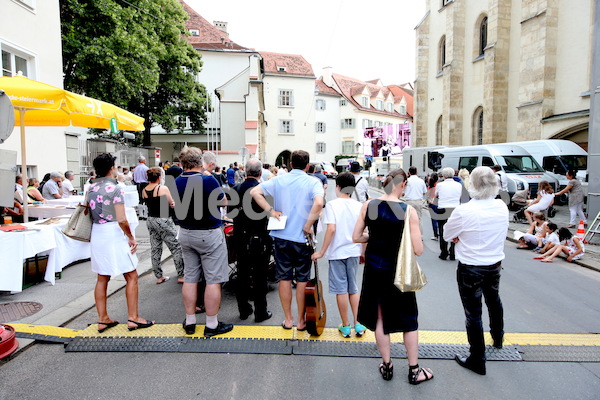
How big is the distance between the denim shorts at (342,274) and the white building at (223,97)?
25.3 meters

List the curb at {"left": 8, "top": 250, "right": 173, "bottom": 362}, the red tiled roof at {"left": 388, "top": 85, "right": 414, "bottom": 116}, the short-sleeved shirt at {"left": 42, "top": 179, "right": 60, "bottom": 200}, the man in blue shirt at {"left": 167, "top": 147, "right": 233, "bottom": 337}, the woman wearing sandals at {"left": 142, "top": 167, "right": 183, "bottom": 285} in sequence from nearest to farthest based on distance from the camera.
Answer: the curb at {"left": 8, "top": 250, "right": 173, "bottom": 362} → the man in blue shirt at {"left": 167, "top": 147, "right": 233, "bottom": 337} → the woman wearing sandals at {"left": 142, "top": 167, "right": 183, "bottom": 285} → the short-sleeved shirt at {"left": 42, "top": 179, "right": 60, "bottom": 200} → the red tiled roof at {"left": 388, "top": 85, "right": 414, "bottom": 116}

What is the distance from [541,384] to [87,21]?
21048mm

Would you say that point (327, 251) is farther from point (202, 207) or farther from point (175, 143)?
point (175, 143)

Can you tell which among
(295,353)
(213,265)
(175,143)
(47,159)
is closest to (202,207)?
(213,265)

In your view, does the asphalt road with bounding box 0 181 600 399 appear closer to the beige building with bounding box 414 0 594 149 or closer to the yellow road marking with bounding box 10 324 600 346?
the yellow road marking with bounding box 10 324 600 346

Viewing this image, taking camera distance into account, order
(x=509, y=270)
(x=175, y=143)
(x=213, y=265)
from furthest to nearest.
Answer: (x=175, y=143) < (x=509, y=270) < (x=213, y=265)

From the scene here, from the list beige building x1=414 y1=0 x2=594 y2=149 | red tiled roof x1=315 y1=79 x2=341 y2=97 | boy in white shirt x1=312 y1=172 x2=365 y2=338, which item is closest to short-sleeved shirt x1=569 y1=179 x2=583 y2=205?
beige building x1=414 y1=0 x2=594 y2=149

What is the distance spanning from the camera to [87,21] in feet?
58.9

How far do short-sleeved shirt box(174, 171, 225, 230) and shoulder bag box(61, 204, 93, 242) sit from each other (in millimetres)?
979

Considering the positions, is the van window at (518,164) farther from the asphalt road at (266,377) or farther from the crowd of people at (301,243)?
the crowd of people at (301,243)

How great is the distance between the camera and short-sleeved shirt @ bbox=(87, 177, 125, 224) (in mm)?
4094

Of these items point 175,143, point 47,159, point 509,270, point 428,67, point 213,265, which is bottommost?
point 509,270

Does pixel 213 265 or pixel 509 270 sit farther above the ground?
Result: pixel 213 265

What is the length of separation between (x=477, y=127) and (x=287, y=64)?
28.3 m
